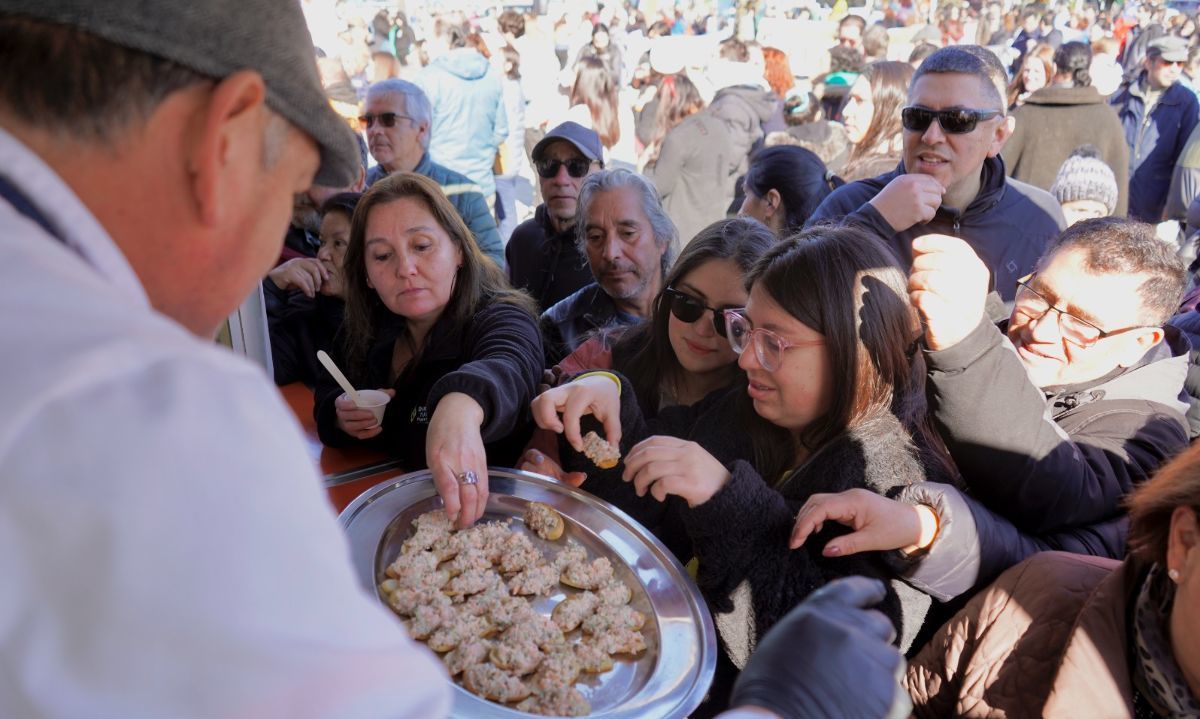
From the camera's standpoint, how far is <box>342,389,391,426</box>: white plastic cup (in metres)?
2.47

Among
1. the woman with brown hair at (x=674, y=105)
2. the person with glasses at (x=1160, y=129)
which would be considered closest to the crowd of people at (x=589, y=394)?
the woman with brown hair at (x=674, y=105)

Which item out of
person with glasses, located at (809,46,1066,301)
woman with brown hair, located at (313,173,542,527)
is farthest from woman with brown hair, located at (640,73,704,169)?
woman with brown hair, located at (313,173,542,527)

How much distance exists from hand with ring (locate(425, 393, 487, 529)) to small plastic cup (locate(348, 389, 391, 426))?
1.76 ft

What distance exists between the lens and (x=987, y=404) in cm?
175

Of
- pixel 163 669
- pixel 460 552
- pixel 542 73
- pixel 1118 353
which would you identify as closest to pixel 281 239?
pixel 163 669

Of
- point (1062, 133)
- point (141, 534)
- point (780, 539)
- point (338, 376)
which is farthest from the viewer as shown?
point (1062, 133)

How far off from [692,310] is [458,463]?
34.4 inches

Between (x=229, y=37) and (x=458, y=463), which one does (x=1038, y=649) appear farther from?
(x=229, y=37)

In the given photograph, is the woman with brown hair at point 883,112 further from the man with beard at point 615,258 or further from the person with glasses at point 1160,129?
A: the person with glasses at point 1160,129

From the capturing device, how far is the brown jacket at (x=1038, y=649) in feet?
4.71

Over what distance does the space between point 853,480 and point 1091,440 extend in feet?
2.13

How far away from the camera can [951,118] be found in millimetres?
3311

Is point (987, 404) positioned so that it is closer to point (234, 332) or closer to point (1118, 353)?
point (1118, 353)

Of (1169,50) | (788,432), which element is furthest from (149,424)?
(1169,50)
